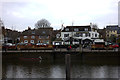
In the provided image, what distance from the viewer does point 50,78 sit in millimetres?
20328

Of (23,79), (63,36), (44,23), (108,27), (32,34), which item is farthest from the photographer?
(108,27)

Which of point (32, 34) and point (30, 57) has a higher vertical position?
point (32, 34)

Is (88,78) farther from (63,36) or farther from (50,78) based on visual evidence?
(63,36)

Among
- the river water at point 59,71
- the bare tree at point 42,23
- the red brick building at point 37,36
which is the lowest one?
the river water at point 59,71

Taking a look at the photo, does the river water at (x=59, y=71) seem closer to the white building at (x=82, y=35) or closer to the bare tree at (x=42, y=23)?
the white building at (x=82, y=35)

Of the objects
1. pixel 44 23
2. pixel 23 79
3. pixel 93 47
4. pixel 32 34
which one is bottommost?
pixel 23 79

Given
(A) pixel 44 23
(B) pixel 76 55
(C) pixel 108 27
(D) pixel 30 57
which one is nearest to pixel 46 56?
(D) pixel 30 57

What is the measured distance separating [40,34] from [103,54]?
4103 centimetres

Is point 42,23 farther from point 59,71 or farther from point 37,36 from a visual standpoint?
point 59,71

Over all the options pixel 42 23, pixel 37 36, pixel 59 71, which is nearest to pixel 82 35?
pixel 37 36

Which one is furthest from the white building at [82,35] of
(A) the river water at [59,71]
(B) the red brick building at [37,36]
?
(A) the river water at [59,71]

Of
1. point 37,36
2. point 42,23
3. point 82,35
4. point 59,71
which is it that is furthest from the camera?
point 42,23

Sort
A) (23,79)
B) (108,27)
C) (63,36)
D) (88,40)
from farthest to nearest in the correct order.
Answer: (108,27) → (63,36) → (88,40) → (23,79)

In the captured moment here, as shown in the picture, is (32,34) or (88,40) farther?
(32,34)
